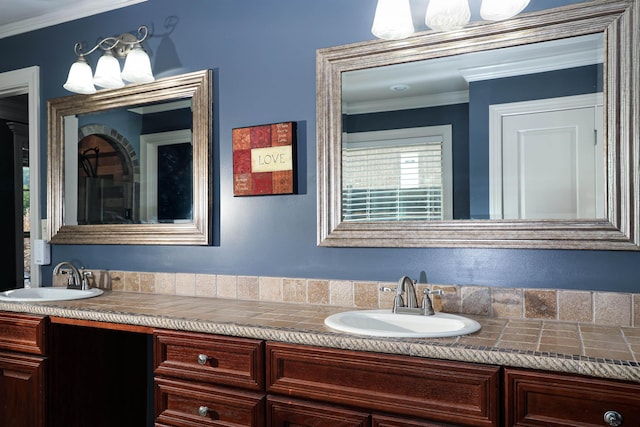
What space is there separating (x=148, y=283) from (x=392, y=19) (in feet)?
5.42

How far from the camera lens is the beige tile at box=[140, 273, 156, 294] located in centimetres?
252

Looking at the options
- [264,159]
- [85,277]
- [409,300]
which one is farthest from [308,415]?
[85,277]

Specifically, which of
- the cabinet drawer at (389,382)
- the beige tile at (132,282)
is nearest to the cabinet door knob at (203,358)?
the cabinet drawer at (389,382)

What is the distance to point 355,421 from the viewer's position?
1.50 m

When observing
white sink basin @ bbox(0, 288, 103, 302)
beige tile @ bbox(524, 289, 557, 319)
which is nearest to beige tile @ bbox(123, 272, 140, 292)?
white sink basin @ bbox(0, 288, 103, 302)

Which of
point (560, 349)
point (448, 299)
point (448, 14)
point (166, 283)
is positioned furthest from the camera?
point (166, 283)

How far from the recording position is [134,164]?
2604mm

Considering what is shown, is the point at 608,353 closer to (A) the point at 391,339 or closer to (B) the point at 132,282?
(A) the point at 391,339

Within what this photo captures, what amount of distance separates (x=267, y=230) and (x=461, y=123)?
3.03 ft

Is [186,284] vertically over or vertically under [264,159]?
under

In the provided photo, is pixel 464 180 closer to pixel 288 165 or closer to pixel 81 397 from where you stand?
pixel 288 165

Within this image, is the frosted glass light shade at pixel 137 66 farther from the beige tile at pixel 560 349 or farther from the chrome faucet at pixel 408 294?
the beige tile at pixel 560 349

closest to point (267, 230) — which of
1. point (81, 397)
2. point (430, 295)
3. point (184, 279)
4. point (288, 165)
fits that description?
point (288, 165)

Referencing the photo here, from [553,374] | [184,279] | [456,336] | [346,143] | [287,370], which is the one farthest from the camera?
[184,279]
